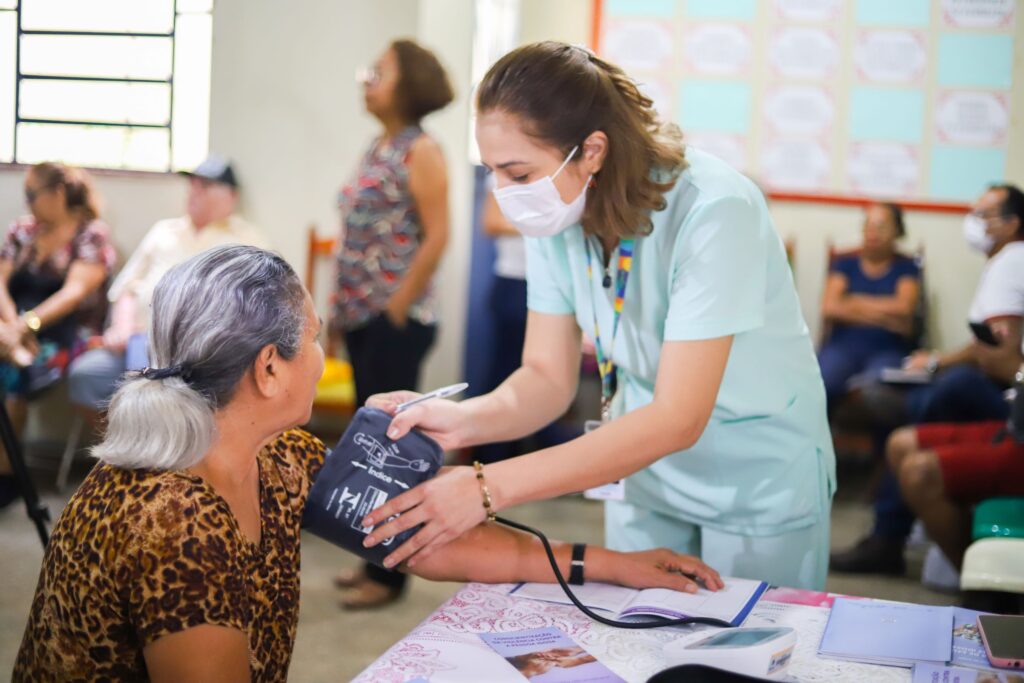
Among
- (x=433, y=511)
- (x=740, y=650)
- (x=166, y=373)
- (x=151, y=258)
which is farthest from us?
(x=151, y=258)

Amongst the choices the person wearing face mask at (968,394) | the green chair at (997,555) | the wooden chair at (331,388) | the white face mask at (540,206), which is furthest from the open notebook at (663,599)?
the wooden chair at (331,388)

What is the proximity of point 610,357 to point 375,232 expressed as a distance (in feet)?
5.06

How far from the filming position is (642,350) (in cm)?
165

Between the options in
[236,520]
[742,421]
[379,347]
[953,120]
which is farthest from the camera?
[953,120]

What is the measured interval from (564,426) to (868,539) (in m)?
1.42

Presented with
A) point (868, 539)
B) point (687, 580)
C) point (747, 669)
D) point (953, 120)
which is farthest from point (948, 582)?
point (747, 669)

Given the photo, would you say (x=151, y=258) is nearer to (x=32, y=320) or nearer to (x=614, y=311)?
(x=32, y=320)

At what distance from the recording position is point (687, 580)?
1489mm

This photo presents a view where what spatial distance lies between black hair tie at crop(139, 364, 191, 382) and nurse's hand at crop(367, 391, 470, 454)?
0.26 meters

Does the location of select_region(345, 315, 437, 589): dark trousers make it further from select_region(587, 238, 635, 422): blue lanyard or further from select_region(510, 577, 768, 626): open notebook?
select_region(510, 577, 768, 626): open notebook

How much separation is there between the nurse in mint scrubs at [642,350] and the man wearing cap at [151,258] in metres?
0.91

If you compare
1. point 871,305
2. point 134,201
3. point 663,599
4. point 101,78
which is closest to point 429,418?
point 663,599

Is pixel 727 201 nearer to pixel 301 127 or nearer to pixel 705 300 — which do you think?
pixel 705 300

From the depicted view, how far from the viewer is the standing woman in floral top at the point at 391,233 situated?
3076mm
